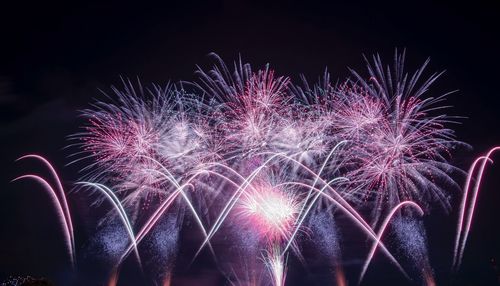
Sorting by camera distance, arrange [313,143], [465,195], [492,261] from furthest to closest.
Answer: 1. [492,261]
2. [465,195]
3. [313,143]

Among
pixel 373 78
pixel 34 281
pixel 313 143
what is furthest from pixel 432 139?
pixel 34 281

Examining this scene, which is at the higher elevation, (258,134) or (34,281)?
(258,134)

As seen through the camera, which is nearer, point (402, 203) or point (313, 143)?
point (313, 143)

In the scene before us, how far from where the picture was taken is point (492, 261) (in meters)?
68.3

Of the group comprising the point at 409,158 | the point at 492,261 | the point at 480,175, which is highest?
the point at 409,158

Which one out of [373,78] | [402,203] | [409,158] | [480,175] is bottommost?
[402,203]

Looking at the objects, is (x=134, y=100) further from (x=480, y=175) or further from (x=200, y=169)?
(x=480, y=175)

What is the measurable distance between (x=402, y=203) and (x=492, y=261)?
151 ft

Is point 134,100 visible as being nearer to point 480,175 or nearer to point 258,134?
point 258,134

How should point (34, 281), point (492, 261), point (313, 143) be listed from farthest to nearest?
point (492, 261), point (313, 143), point (34, 281)

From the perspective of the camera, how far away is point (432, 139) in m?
28.8

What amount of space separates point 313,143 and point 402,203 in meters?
8.27

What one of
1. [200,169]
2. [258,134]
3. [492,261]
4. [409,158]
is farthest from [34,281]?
[492,261]

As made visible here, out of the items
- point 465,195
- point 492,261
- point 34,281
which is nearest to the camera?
point 34,281
